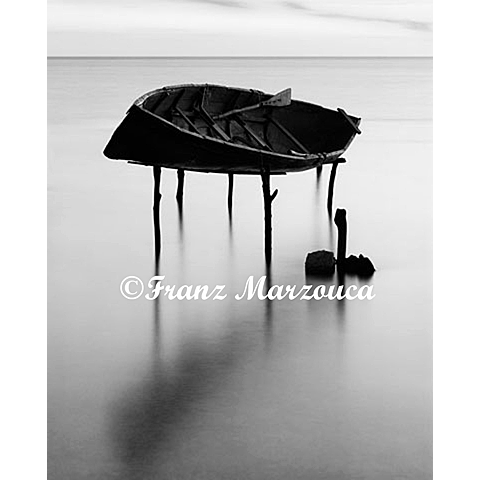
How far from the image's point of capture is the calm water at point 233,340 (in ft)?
11.3

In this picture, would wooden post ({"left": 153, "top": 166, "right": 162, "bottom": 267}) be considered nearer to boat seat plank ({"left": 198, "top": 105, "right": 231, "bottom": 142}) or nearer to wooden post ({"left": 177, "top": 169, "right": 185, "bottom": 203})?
wooden post ({"left": 177, "top": 169, "right": 185, "bottom": 203})

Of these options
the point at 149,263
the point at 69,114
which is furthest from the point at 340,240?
the point at 69,114

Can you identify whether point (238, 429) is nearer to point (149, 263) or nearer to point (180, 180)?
point (149, 263)

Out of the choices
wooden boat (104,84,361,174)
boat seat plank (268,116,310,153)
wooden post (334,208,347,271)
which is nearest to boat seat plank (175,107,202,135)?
wooden boat (104,84,361,174)

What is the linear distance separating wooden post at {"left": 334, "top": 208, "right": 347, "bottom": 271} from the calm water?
12 centimetres

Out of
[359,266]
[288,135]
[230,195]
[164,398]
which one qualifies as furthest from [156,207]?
[164,398]

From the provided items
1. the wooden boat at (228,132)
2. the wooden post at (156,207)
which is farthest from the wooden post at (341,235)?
the wooden post at (156,207)

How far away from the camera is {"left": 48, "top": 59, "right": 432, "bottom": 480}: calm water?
3.44 metres

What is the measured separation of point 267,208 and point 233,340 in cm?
75

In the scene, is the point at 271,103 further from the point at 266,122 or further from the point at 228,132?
the point at 228,132

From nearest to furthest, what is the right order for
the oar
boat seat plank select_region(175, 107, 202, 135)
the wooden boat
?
the wooden boat, boat seat plank select_region(175, 107, 202, 135), the oar

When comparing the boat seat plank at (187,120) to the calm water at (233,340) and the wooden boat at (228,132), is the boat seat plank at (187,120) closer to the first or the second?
the wooden boat at (228,132)
